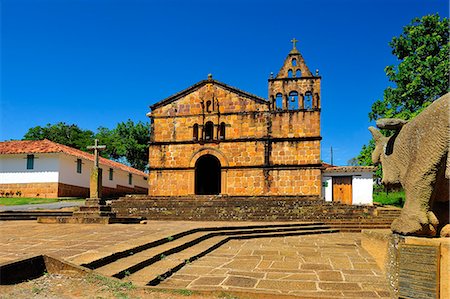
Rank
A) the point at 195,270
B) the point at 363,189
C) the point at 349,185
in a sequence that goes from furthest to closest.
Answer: the point at 349,185 → the point at 363,189 → the point at 195,270

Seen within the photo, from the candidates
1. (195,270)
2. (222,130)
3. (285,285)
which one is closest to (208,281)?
(195,270)

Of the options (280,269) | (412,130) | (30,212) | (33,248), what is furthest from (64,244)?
(30,212)

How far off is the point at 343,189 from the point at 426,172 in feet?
72.9

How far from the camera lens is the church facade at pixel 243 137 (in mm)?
21594

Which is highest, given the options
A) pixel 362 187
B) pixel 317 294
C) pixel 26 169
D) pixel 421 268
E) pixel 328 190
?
pixel 26 169

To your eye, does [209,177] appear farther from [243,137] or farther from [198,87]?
[198,87]

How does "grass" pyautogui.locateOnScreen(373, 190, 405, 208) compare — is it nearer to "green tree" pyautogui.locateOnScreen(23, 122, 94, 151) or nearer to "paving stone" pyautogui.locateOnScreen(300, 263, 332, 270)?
"paving stone" pyautogui.locateOnScreen(300, 263, 332, 270)

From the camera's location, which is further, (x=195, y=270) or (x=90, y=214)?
(x=90, y=214)

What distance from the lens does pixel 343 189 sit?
24969 millimetres

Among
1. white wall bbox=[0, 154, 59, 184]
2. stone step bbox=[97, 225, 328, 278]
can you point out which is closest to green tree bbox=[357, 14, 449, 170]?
stone step bbox=[97, 225, 328, 278]

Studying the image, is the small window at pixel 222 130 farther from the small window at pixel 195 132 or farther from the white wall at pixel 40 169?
the white wall at pixel 40 169

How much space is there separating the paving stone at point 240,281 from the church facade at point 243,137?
16590 mm

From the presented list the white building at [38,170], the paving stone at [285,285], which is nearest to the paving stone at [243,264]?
the paving stone at [285,285]

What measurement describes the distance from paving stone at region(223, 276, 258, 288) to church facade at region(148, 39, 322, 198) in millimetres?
16590
